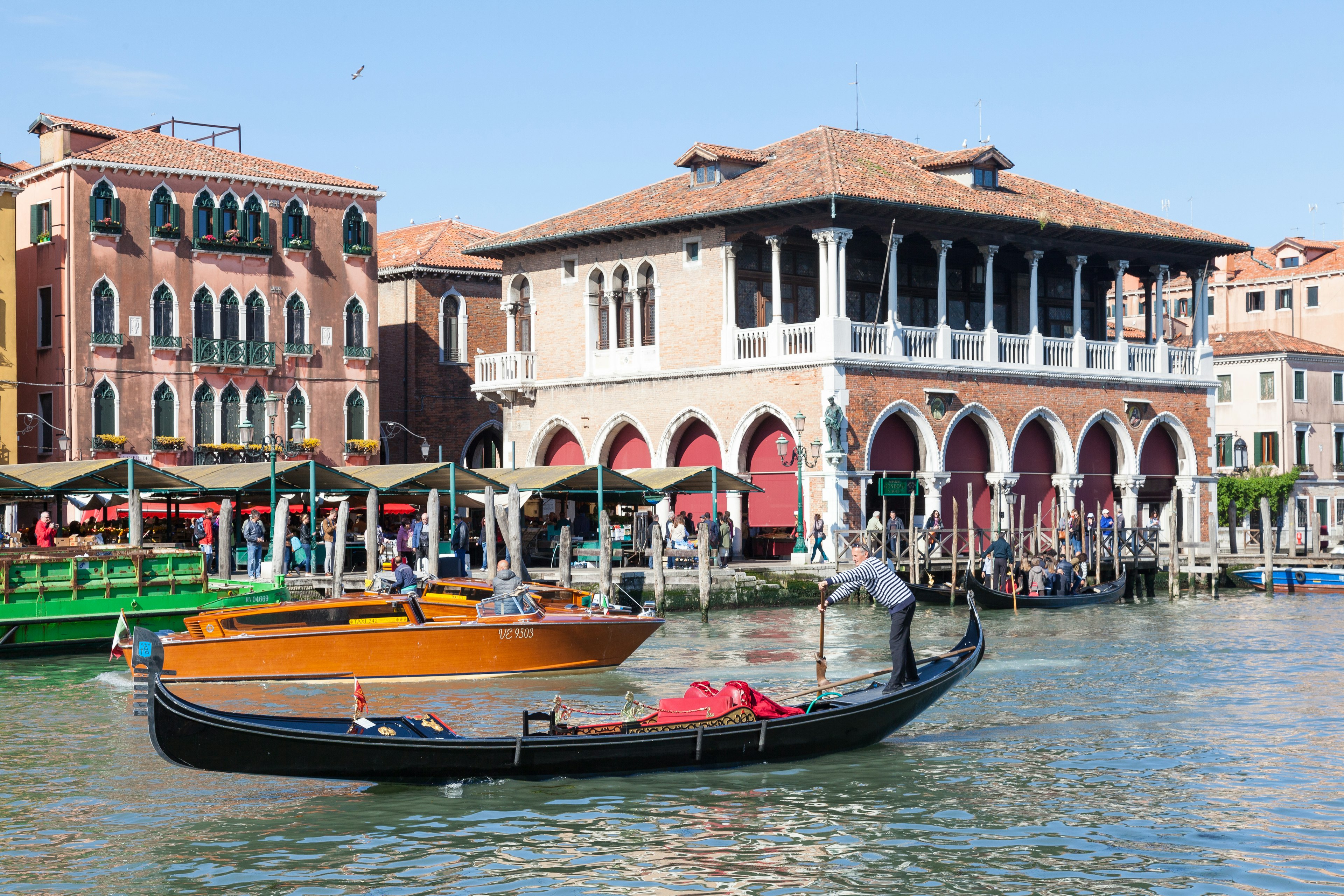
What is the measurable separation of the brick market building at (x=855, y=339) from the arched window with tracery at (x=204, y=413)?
5684 millimetres

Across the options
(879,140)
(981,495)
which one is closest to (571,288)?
(879,140)

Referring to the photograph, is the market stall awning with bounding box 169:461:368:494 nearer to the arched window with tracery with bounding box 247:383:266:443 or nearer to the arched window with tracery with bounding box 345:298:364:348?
the arched window with tracery with bounding box 247:383:266:443

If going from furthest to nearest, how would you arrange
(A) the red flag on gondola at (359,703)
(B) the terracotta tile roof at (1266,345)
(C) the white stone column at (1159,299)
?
1. (B) the terracotta tile roof at (1266,345)
2. (C) the white stone column at (1159,299)
3. (A) the red flag on gondola at (359,703)

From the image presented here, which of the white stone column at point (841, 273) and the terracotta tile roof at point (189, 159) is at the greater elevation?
the terracotta tile roof at point (189, 159)

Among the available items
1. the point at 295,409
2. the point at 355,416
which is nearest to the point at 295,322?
the point at 295,409

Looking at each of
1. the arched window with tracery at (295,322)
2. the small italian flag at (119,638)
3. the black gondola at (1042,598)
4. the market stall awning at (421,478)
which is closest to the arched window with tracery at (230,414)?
the arched window with tracery at (295,322)

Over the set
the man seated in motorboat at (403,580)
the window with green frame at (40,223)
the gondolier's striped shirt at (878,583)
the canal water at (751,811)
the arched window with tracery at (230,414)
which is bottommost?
the canal water at (751,811)

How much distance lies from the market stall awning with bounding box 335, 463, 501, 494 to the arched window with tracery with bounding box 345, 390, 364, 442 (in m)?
7.45

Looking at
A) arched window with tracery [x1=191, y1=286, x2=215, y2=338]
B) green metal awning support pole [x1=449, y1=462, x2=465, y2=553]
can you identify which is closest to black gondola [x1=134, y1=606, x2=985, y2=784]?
green metal awning support pole [x1=449, y1=462, x2=465, y2=553]

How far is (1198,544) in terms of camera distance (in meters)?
32.3

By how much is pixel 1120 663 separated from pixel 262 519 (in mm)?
16363

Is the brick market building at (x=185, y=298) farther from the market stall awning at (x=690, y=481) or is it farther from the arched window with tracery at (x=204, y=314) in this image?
the market stall awning at (x=690, y=481)

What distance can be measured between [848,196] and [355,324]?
11.6 m

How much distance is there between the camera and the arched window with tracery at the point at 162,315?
32.2 metres
